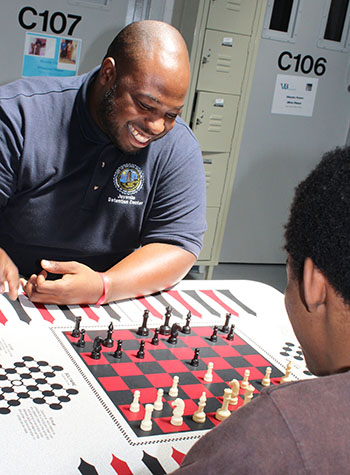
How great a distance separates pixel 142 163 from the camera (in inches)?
84.0

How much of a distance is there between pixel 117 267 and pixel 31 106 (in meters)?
0.60

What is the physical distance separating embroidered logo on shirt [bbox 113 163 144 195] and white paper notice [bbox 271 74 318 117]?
3.36 m

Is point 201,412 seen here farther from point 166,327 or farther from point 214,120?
point 214,120

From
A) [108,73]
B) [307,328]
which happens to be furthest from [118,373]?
[108,73]

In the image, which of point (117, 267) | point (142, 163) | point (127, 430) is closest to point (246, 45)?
point (142, 163)

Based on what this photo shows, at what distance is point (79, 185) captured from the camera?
208 centimetres

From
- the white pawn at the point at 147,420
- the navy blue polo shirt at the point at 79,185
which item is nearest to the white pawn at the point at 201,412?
the white pawn at the point at 147,420

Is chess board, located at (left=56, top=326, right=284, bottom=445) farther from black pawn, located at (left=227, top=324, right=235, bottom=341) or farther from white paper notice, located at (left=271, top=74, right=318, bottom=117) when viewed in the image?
white paper notice, located at (left=271, top=74, right=318, bottom=117)

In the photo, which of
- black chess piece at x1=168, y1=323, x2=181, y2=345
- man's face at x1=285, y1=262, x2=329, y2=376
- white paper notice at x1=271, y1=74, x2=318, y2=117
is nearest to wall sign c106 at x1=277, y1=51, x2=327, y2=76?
white paper notice at x1=271, y1=74, x2=318, y2=117

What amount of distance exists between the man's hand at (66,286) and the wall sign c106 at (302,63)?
3.71 metres

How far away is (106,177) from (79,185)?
0.31 ft

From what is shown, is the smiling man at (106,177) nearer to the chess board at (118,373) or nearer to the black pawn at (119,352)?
the chess board at (118,373)

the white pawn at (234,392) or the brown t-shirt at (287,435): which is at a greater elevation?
the brown t-shirt at (287,435)

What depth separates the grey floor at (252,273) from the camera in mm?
5121
